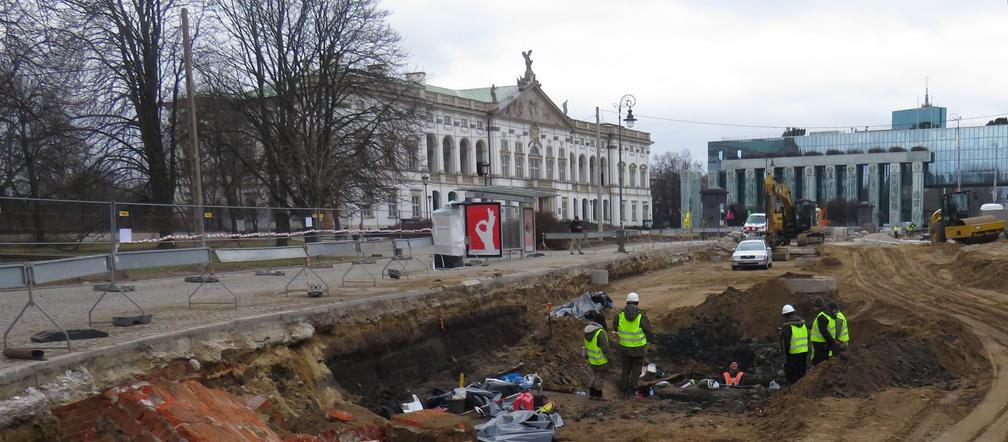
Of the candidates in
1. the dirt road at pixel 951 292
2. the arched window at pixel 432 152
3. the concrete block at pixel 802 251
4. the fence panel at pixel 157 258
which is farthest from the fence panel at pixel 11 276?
the arched window at pixel 432 152

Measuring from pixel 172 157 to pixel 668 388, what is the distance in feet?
72.2

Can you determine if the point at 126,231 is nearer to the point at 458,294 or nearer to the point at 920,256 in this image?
the point at 458,294

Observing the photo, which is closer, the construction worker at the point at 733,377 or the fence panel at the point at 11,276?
the fence panel at the point at 11,276

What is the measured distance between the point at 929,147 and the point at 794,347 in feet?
329

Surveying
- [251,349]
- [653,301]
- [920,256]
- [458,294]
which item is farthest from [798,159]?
[251,349]

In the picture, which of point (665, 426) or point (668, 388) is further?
point (668, 388)

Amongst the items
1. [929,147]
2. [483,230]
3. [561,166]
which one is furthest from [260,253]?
[929,147]

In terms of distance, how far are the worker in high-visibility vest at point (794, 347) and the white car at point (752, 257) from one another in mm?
18685

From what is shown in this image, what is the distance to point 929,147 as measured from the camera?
97.7 meters

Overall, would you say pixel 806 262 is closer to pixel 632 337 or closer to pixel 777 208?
pixel 777 208

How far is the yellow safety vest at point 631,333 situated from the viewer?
1185 centimetres

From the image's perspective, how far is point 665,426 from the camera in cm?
930

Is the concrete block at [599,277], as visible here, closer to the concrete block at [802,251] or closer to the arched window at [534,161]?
the concrete block at [802,251]

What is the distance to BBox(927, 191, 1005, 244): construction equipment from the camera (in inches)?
1366
